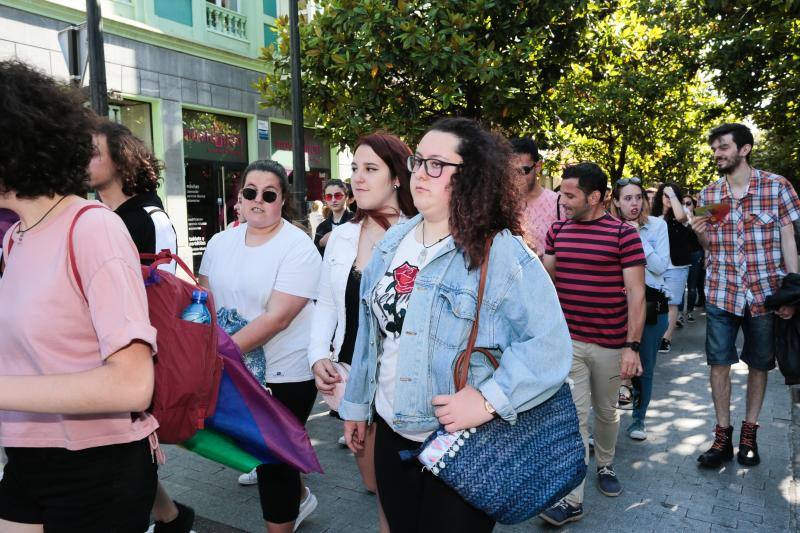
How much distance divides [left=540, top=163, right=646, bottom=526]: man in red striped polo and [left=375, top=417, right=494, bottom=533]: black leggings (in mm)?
1769

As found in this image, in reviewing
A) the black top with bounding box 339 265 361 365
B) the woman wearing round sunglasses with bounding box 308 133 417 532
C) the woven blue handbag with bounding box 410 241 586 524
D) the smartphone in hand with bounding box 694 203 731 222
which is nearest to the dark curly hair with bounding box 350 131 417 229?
the woman wearing round sunglasses with bounding box 308 133 417 532

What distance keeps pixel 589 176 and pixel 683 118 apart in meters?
18.3

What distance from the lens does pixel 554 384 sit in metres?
1.87

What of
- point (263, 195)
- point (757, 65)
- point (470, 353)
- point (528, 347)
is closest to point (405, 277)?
point (470, 353)

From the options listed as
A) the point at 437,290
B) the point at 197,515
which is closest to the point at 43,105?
the point at 437,290

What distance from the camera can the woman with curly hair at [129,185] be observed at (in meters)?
3.08

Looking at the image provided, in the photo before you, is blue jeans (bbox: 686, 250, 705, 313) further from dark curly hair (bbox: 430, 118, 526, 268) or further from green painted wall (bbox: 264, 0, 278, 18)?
green painted wall (bbox: 264, 0, 278, 18)

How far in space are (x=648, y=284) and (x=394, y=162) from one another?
119 inches

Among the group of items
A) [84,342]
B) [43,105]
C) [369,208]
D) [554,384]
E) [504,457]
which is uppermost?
[43,105]

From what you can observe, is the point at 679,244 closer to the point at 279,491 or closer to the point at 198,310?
the point at 279,491

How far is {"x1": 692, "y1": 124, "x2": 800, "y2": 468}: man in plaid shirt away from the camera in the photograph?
4.33 m

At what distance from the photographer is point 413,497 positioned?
220 centimetres

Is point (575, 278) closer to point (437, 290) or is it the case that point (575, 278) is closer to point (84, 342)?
point (437, 290)

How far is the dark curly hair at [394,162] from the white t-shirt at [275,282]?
1.56 feet
